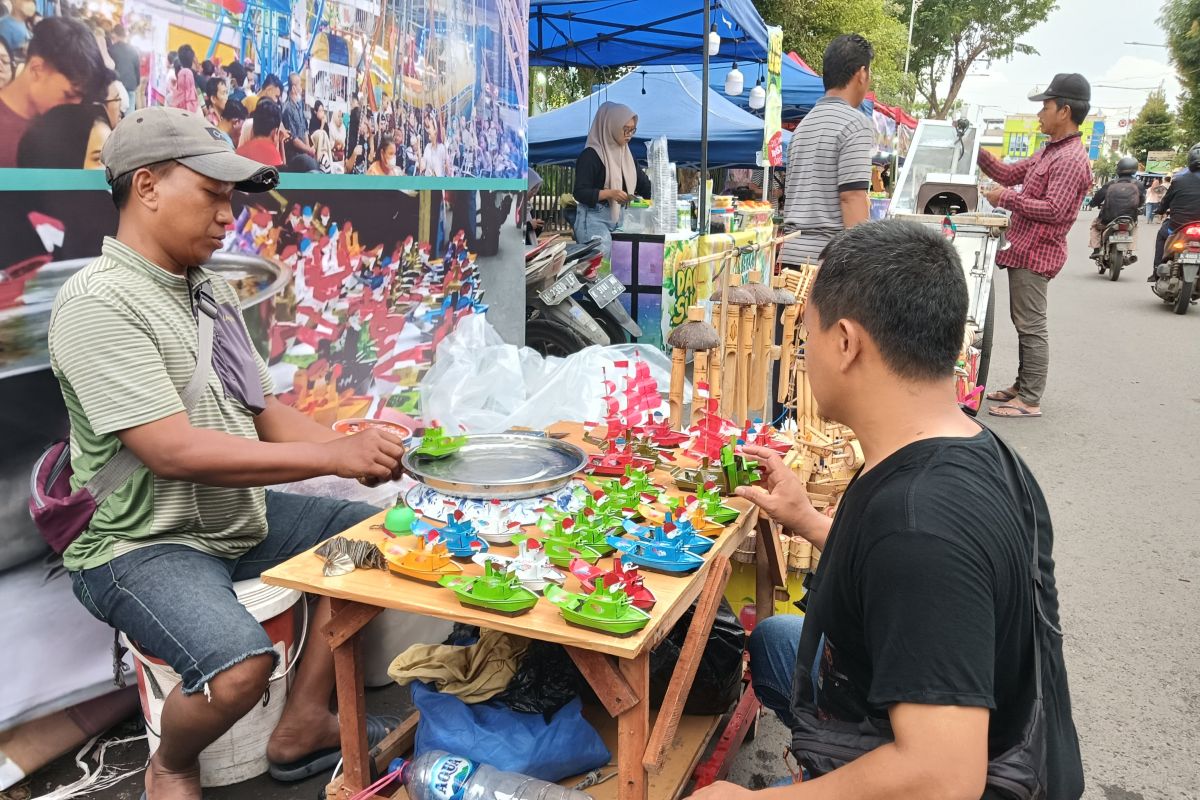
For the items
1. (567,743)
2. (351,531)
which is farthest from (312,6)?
(567,743)

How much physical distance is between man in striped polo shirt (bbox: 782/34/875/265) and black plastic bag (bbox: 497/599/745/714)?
2422 millimetres

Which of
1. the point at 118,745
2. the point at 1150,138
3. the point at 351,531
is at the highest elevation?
the point at 1150,138

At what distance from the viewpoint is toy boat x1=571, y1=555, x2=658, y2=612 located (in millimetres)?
1620

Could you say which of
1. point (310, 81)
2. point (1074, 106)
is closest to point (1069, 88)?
point (1074, 106)

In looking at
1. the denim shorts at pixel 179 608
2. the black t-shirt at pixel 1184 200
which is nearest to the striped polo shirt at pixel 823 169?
the denim shorts at pixel 179 608

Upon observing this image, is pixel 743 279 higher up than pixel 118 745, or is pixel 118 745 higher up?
pixel 743 279

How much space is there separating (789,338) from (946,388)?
2.86 metres

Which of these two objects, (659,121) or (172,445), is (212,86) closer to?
(172,445)

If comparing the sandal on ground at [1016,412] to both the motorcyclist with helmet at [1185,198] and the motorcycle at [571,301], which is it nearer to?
the motorcycle at [571,301]

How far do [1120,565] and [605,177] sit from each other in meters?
4.12

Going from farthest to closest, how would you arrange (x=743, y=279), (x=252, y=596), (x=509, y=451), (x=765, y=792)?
1. (x=743, y=279)
2. (x=509, y=451)
3. (x=252, y=596)
4. (x=765, y=792)

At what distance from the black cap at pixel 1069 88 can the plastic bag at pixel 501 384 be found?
3.32 meters

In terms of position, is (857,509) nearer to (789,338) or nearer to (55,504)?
(55,504)

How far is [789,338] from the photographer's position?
415 cm
